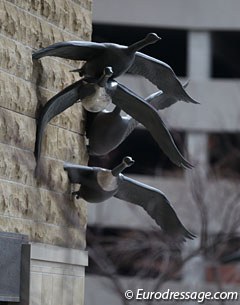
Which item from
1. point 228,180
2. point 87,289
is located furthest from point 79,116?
point 87,289

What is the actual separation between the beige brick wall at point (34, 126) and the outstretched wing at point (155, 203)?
18.4 inches

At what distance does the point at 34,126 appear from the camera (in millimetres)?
10227

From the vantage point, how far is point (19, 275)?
988 cm

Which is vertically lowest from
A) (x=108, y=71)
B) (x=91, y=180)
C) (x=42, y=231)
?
(x=42, y=231)

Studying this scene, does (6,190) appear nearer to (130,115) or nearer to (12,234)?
(12,234)

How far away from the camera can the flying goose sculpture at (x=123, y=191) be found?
35.2ft

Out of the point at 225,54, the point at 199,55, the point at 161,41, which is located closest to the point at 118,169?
the point at 199,55

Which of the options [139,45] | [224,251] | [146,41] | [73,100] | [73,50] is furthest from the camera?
[224,251]

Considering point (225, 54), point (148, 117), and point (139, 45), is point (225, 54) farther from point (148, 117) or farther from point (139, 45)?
point (139, 45)

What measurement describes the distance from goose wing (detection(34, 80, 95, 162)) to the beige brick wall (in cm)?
6

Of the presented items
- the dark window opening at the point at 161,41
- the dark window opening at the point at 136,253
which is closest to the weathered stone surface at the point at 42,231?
the dark window opening at the point at 136,253

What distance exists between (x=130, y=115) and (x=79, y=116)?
1.88 feet

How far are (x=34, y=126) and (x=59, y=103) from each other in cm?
30

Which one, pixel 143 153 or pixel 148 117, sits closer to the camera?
pixel 148 117
